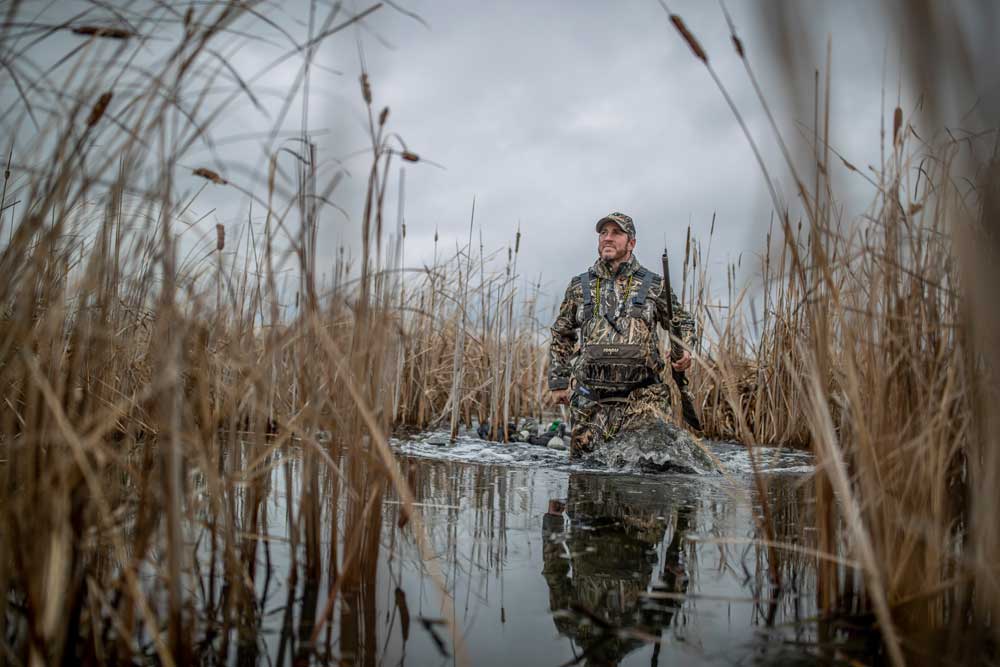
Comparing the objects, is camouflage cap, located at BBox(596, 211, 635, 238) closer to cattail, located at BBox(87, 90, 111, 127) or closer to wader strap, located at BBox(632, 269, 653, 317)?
wader strap, located at BBox(632, 269, 653, 317)

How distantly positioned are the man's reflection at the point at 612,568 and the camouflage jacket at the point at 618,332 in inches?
66.8

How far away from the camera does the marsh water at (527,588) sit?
59.5 inches

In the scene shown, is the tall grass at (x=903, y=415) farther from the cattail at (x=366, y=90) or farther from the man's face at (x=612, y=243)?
the man's face at (x=612, y=243)

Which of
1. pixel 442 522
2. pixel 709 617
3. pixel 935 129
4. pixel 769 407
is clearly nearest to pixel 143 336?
pixel 442 522

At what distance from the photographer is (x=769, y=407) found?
6246mm

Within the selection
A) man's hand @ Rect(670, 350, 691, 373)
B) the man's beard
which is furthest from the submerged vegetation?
the man's beard

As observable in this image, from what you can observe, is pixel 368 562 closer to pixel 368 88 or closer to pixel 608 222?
pixel 368 88

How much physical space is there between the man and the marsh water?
2106 mm

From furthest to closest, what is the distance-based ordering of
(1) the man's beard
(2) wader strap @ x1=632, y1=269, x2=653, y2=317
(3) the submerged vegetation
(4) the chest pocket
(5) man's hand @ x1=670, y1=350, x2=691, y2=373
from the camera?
(1) the man's beard, (2) wader strap @ x1=632, y1=269, x2=653, y2=317, (4) the chest pocket, (5) man's hand @ x1=670, y1=350, x2=691, y2=373, (3) the submerged vegetation

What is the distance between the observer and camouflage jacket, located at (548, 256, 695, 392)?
5336 millimetres

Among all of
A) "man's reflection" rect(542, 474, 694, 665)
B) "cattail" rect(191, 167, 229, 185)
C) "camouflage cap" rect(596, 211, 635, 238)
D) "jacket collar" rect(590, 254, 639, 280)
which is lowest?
"man's reflection" rect(542, 474, 694, 665)

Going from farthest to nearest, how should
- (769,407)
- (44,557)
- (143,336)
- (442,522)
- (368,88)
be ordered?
(769,407)
(143,336)
(442,522)
(368,88)
(44,557)

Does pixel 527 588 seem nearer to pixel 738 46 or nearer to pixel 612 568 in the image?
pixel 612 568

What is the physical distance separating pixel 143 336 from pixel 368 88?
250 cm
